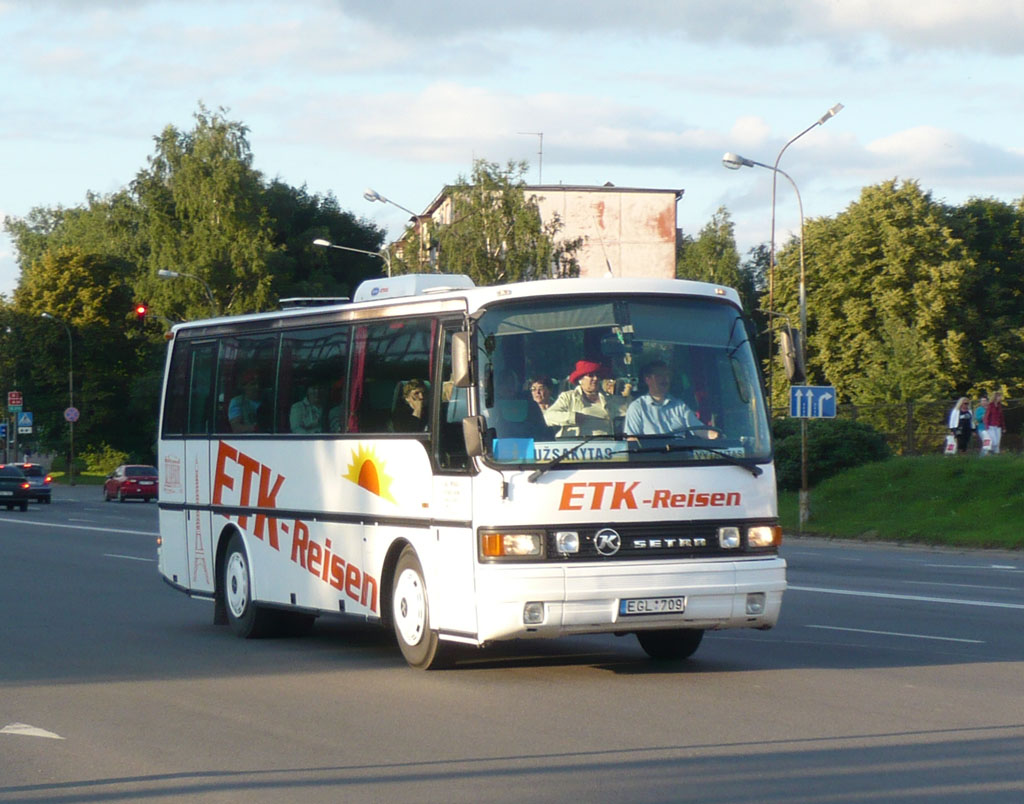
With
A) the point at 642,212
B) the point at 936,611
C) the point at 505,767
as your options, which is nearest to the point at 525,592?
the point at 505,767

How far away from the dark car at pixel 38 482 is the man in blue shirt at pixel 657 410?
50068mm

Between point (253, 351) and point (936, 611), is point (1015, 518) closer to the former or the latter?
point (936, 611)

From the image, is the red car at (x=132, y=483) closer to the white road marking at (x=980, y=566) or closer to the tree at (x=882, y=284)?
the tree at (x=882, y=284)

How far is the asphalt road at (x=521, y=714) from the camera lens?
7.61 m

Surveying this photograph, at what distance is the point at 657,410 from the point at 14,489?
154 feet

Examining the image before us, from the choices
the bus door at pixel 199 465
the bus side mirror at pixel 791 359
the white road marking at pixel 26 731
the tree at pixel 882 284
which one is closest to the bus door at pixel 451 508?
the bus side mirror at pixel 791 359

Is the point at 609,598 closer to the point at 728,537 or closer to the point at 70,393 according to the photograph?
the point at 728,537

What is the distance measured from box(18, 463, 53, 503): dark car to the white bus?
47474 mm

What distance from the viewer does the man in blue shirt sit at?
11.2m

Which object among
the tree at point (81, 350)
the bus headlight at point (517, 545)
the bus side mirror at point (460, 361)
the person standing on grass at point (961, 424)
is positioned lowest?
the bus headlight at point (517, 545)

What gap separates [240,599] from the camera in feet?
48.5

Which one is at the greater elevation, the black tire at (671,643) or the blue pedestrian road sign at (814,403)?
the blue pedestrian road sign at (814,403)

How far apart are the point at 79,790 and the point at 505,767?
2.01m

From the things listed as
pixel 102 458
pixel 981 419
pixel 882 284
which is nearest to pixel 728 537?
pixel 981 419
